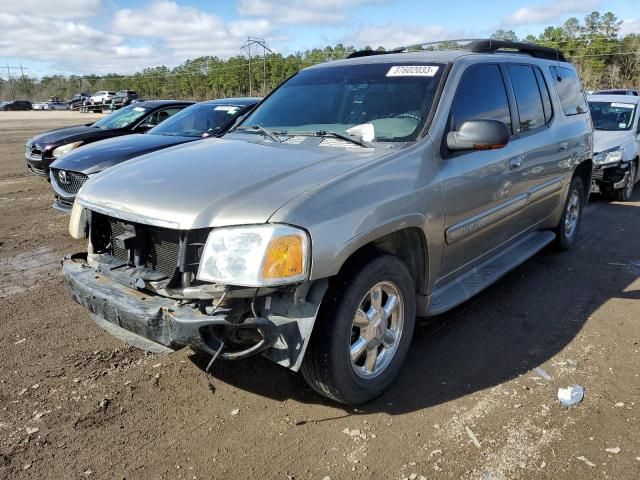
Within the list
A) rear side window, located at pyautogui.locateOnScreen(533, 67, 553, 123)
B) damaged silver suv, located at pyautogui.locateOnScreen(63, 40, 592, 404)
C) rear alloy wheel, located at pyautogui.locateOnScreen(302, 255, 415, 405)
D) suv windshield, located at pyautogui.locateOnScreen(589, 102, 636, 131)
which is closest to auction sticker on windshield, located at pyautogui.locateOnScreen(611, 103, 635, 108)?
suv windshield, located at pyautogui.locateOnScreen(589, 102, 636, 131)

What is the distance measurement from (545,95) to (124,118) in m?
6.93

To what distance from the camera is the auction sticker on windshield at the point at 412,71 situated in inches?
144

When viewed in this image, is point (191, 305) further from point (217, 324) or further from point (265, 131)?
point (265, 131)

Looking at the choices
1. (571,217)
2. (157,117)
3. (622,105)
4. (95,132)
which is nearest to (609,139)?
(622,105)

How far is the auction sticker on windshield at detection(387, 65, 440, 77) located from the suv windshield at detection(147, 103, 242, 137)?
399 centimetres

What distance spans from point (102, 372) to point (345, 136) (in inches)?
85.6

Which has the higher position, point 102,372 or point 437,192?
point 437,192

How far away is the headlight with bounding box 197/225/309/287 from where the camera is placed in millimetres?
2422

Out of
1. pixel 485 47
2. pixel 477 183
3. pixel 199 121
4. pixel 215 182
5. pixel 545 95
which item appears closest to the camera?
pixel 215 182

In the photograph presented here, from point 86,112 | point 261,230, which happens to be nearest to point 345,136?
point 261,230

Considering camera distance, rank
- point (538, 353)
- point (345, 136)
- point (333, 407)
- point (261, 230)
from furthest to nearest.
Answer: point (538, 353), point (345, 136), point (333, 407), point (261, 230)

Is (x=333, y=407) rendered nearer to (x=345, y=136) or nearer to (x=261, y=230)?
(x=261, y=230)

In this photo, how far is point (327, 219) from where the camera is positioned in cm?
254

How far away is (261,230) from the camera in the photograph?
245cm
